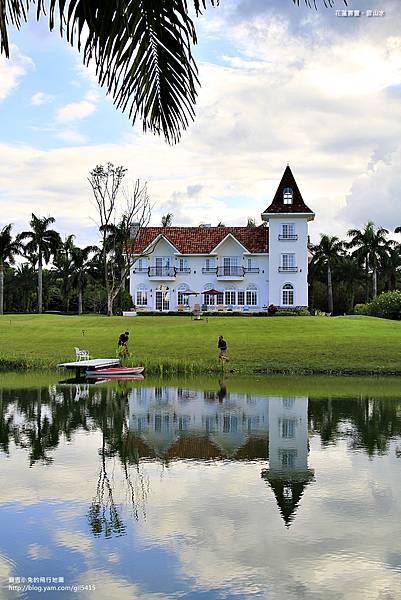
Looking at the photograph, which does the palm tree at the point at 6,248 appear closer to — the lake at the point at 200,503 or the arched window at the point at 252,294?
the arched window at the point at 252,294

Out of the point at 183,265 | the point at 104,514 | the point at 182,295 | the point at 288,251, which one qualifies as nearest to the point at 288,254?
the point at 288,251

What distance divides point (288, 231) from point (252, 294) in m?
6.50

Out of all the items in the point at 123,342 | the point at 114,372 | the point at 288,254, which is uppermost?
the point at 288,254

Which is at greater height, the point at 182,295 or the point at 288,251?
the point at 288,251

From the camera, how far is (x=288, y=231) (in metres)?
67.9

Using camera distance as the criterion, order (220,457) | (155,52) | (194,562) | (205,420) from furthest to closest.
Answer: (205,420)
(220,457)
(194,562)
(155,52)

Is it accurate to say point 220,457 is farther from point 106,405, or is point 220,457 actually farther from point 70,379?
point 70,379

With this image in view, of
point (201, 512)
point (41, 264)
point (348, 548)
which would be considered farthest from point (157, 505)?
point (41, 264)

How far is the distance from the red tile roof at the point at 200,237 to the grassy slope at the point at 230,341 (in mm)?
16036

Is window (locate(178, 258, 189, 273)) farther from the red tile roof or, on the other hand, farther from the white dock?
the white dock

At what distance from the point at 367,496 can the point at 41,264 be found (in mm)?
70762

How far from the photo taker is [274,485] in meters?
12.5

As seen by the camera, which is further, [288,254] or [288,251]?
[288,254]

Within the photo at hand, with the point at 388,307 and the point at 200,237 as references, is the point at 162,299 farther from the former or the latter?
the point at 388,307
